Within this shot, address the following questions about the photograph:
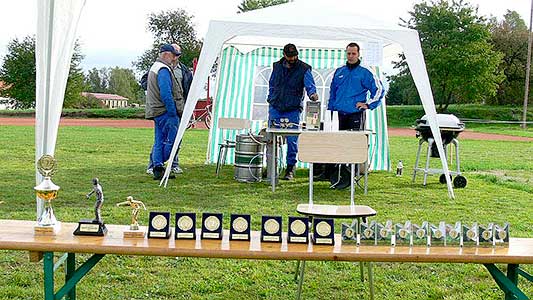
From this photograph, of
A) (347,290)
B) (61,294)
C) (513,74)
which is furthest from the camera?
(513,74)

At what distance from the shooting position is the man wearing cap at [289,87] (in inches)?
300

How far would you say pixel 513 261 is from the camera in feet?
8.39

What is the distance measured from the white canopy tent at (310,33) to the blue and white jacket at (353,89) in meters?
0.37

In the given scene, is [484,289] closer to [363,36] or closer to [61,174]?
[363,36]

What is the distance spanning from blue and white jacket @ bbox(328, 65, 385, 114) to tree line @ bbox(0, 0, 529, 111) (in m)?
23.6

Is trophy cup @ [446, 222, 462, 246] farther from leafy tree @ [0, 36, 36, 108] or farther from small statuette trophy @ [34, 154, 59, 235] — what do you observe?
leafy tree @ [0, 36, 36, 108]

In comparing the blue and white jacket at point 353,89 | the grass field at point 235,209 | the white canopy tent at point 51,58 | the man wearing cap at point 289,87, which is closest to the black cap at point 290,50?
the man wearing cap at point 289,87

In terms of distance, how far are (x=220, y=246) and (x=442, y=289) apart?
164 centimetres

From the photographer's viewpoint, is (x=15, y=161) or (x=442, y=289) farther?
(x=15, y=161)

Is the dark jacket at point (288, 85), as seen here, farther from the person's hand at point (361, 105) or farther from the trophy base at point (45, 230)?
the trophy base at point (45, 230)

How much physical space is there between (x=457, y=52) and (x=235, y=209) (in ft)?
90.1

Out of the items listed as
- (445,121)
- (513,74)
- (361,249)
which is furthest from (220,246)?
(513,74)

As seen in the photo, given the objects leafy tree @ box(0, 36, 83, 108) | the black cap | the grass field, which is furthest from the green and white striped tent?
leafy tree @ box(0, 36, 83, 108)

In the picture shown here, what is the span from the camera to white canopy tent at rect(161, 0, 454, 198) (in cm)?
645
